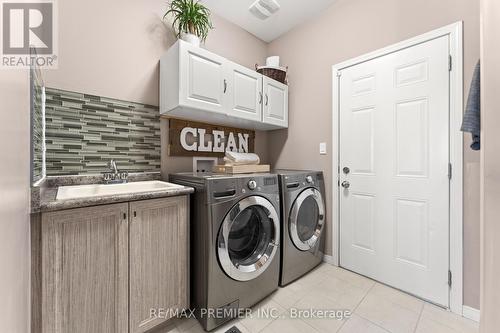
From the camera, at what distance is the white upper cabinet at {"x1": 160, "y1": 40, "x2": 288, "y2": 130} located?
1.54 metres

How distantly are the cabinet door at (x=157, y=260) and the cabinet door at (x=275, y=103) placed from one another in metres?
1.38

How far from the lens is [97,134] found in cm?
151

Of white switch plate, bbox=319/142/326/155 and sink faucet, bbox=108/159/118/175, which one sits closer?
sink faucet, bbox=108/159/118/175

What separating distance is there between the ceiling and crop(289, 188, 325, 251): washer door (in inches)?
76.8

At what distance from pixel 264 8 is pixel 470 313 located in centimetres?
310

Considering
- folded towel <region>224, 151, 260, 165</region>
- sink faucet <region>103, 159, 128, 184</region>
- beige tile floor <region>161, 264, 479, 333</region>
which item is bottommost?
beige tile floor <region>161, 264, 479, 333</region>

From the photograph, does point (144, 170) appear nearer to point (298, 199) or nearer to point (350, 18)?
point (298, 199)

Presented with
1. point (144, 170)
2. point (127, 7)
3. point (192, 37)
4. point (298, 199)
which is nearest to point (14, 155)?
point (144, 170)

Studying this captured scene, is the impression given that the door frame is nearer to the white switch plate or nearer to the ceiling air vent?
the white switch plate

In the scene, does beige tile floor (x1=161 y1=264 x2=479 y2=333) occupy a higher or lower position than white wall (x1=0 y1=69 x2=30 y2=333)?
lower

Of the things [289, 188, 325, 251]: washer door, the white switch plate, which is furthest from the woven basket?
[289, 188, 325, 251]: washer door

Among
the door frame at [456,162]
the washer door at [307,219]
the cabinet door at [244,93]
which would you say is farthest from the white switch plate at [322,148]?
the door frame at [456,162]
